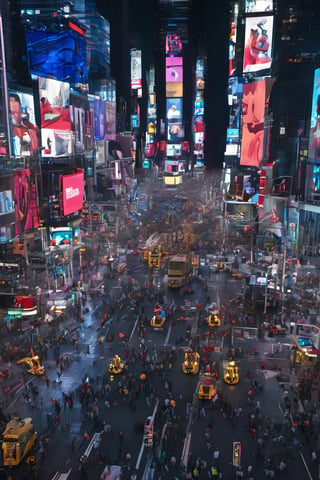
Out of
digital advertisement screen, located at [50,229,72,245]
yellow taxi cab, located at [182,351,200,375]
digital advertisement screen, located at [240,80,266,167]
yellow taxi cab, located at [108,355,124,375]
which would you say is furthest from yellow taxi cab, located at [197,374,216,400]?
digital advertisement screen, located at [240,80,266,167]

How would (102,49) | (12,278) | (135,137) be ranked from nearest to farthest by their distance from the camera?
1. (12,278)
2. (102,49)
3. (135,137)

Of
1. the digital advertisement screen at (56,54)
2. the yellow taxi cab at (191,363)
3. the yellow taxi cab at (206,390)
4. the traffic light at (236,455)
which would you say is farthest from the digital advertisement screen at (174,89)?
the traffic light at (236,455)

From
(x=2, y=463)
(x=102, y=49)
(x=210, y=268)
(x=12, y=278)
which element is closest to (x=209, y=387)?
(x=2, y=463)

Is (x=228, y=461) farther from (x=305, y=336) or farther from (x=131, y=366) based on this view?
(x=305, y=336)

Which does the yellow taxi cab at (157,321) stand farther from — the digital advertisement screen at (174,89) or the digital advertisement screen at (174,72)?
the digital advertisement screen at (174,72)

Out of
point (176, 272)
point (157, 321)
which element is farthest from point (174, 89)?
point (157, 321)

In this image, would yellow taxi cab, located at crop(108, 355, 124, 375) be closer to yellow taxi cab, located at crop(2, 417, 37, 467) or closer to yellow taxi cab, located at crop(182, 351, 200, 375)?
yellow taxi cab, located at crop(182, 351, 200, 375)
